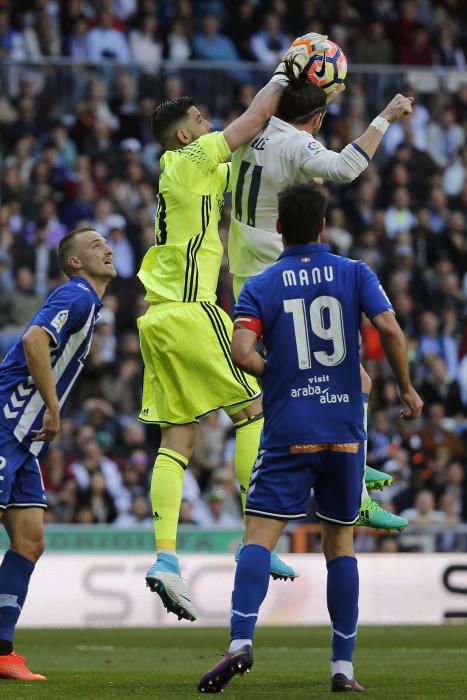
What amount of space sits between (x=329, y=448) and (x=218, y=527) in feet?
27.5

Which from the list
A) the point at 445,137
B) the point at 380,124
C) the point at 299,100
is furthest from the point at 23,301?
the point at 380,124

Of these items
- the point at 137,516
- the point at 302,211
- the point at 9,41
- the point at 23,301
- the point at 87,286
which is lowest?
the point at 137,516

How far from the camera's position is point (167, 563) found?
8.39m

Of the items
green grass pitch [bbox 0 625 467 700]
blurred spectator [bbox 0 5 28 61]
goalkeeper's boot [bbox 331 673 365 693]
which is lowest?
green grass pitch [bbox 0 625 467 700]

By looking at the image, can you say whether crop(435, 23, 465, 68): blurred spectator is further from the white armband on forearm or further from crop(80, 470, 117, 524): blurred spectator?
the white armband on forearm

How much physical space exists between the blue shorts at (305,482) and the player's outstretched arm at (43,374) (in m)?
1.41

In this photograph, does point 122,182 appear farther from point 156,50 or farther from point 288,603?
point 288,603

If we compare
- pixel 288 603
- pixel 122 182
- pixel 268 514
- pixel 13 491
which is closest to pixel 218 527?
pixel 288 603

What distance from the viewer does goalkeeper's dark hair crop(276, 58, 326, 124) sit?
8586mm

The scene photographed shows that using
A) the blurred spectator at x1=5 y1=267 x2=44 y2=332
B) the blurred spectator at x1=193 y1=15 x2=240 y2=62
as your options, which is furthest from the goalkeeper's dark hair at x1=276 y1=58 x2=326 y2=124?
the blurred spectator at x1=193 y1=15 x2=240 y2=62

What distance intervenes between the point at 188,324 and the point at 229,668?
2517mm

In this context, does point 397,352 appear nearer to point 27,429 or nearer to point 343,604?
point 343,604

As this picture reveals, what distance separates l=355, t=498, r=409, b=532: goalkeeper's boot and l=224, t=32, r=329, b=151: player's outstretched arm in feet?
7.07

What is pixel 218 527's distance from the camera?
15.4 m
